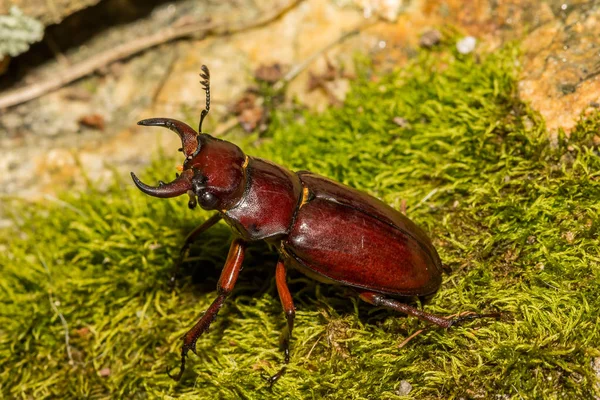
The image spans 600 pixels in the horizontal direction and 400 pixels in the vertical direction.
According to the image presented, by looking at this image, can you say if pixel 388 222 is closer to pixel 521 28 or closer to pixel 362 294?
pixel 362 294

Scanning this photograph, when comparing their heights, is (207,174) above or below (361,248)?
above

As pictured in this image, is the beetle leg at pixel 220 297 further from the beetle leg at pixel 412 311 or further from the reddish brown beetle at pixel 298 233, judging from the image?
the beetle leg at pixel 412 311

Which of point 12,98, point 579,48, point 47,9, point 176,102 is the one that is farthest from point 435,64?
point 12,98

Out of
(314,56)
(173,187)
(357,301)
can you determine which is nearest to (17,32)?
(314,56)

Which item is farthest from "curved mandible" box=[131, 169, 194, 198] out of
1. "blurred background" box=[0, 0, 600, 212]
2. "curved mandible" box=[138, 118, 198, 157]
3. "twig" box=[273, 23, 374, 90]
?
"twig" box=[273, 23, 374, 90]

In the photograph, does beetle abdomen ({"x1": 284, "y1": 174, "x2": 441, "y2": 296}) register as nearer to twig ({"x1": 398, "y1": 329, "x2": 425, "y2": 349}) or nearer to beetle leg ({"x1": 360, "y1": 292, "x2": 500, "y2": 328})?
beetle leg ({"x1": 360, "y1": 292, "x2": 500, "y2": 328})

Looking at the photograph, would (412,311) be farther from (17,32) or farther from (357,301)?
(17,32)
